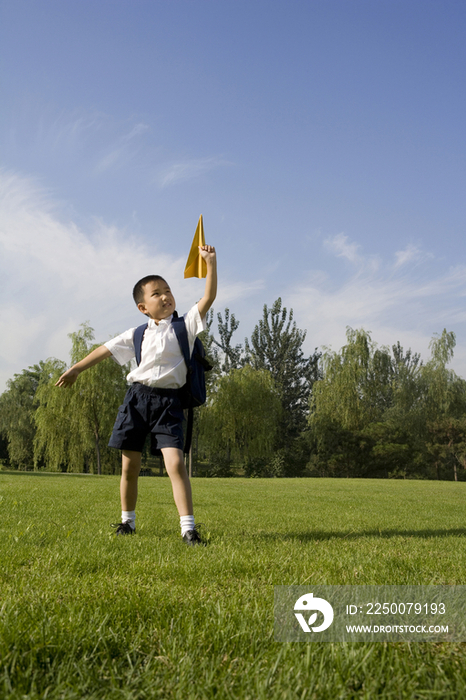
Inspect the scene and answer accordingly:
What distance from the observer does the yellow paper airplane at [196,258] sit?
13.8ft

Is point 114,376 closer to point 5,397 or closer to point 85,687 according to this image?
point 5,397

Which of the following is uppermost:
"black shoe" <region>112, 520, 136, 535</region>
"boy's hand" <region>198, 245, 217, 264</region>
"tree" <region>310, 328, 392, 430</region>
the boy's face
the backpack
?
"tree" <region>310, 328, 392, 430</region>

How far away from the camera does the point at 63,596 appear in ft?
6.68

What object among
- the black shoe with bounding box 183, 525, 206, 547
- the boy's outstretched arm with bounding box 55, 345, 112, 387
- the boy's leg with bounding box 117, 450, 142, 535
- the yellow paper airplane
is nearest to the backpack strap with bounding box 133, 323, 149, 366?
the boy's outstretched arm with bounding box 55, 345, 112, 387

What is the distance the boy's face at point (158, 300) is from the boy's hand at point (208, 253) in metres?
0.44

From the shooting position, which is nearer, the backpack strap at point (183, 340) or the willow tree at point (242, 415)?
the backpack strap at point (183, 340)

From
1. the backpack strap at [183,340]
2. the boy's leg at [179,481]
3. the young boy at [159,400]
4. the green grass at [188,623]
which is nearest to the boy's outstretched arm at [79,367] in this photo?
the young boy at [159,400]

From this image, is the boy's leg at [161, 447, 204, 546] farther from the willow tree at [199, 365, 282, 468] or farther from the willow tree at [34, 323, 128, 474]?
the willow tree at [199, 365, 282, 468]

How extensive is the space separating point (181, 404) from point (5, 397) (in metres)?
39.0

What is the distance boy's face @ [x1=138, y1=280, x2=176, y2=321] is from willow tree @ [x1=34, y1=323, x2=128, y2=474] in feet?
70.4

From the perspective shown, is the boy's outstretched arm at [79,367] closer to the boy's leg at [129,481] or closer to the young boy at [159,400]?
the young boy at [159,400]

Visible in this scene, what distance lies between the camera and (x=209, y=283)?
153 inches

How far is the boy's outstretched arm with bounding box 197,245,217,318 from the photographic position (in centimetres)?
386

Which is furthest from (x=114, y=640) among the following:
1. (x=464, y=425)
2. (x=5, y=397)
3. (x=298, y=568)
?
(x=5, y=397)
